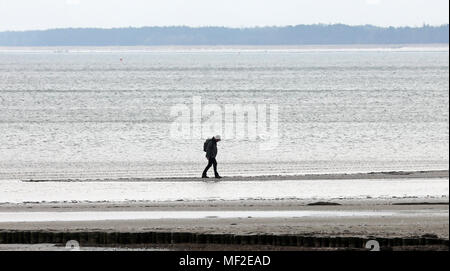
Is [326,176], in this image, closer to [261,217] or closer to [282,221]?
[261,217]

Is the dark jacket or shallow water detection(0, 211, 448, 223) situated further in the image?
the dark jacket

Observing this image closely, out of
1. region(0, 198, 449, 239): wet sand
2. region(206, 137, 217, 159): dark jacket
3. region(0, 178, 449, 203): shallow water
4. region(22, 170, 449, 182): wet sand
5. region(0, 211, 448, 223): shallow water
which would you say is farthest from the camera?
region(22, 170, 449, 182): wet sand

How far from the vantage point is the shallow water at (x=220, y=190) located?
2692 centimetres

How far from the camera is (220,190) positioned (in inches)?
1125

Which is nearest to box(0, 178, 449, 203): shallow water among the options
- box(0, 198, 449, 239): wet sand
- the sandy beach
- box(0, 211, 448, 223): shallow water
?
the sandy beach

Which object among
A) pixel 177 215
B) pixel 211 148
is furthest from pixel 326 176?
pixel 177 215

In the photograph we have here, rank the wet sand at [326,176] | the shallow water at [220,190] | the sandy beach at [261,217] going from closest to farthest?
the sandy beach at [261,217] → the shallow water at [220,190] → the wet sand at [326,176]

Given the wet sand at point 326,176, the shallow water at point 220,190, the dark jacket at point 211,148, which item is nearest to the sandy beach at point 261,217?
the shallow water at point 220,190

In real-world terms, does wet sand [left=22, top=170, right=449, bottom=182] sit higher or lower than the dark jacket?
lower

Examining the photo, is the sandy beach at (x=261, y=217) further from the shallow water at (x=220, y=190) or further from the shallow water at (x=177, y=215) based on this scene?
the shallow water at (x=220, y=190)

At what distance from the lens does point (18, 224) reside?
20.2 m

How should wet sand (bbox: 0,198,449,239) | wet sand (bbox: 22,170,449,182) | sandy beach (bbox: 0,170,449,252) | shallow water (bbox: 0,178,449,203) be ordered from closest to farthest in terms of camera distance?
sandy beach (bbox: 0,170,449,252), wet sand (bbox: 0,198,449,239), shallow water (bbox: 0,178,449,203), wet sand (bbox: 22,170,449,182)

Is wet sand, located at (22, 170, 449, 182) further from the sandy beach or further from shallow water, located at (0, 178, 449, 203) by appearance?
the sandy beach

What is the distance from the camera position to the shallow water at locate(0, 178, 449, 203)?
2692cm
